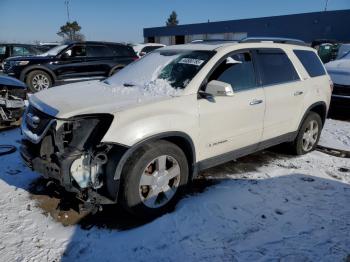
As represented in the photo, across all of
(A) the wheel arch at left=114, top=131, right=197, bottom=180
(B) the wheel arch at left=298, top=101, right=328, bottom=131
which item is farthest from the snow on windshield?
(B) the wheel arch at left=298, top=101, right=328, bottom=131

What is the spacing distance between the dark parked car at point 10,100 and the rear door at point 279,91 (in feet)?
15.7

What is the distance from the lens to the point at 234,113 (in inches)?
157

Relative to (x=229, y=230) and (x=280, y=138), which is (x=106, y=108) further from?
(x=280, y=138)

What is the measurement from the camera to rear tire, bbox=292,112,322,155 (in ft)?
17.5

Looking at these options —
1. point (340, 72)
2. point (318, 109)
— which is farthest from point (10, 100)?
point (340, 72)

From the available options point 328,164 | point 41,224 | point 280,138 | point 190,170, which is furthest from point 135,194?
point 328,164

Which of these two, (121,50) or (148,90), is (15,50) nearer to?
(121,50)

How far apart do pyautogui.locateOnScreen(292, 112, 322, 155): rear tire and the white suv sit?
13.0 inches

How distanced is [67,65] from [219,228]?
8997mm

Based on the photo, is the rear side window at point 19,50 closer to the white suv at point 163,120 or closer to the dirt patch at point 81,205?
the white suv at point 163,120

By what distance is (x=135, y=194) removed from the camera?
3314 millimetres

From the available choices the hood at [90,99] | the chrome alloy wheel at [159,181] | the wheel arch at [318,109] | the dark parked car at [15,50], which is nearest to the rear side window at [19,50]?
the dark parked car at [15,50]

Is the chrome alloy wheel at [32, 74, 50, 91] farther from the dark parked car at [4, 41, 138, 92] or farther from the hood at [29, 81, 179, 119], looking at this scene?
the hood at [29, 81, 179, 119]

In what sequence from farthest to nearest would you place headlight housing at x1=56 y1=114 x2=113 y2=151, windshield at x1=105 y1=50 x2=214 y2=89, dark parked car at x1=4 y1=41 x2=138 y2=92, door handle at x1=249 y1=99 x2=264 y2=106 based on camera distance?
dark parked car at x1=4 y1=41 x2=138 y2=92 < door handle at x1=249 y1=99 x2=264 y2=106 < windshield at x1=105 y1=50 x2=214 y2=89 < headlight housing at x1=56 y1=114 x2=113 y2=151
